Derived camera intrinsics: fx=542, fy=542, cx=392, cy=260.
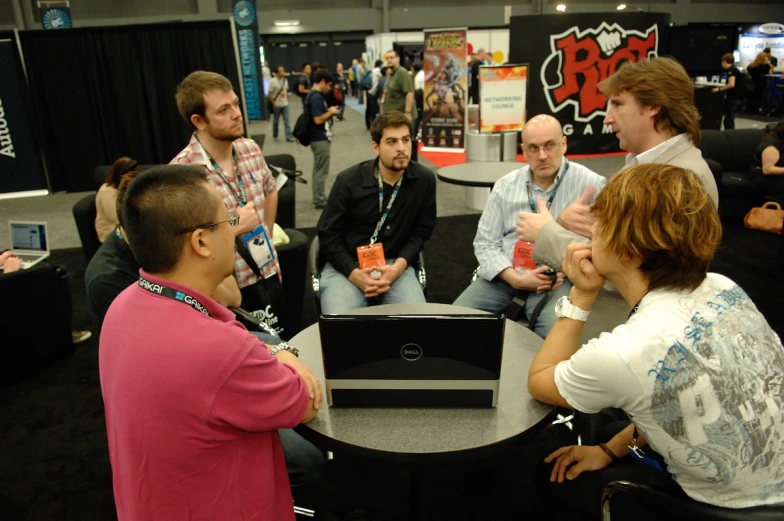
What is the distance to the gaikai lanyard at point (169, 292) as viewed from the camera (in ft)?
3.79

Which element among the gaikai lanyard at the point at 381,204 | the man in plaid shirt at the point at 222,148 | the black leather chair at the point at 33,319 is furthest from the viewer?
the black leather chair at the point at 33,319

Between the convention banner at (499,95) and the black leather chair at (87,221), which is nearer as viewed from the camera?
the black leather chair at (87,221)

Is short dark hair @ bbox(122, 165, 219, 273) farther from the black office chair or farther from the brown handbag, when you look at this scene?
the brown handbag

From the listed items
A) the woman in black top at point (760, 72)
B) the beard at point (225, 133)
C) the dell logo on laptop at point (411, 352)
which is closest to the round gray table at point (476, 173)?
the beard at point (225, 133)

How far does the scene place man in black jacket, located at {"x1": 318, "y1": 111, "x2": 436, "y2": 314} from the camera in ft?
8.71

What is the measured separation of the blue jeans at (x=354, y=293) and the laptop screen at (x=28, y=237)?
186 cm

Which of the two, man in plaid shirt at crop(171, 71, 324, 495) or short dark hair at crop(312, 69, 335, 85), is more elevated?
short dark hair at crop(312, 69, 335, 85)

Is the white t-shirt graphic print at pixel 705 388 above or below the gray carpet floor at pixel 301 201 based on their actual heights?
above

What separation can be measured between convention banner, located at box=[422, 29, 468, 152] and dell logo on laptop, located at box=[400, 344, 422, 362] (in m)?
8.28

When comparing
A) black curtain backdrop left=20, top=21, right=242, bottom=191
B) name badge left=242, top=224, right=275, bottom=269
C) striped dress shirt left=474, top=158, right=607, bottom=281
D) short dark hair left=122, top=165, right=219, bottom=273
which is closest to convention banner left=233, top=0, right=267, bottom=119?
black curtain backdrop left=20, top=21, right=242, bottom=191

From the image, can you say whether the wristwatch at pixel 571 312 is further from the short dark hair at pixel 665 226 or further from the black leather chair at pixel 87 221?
the black leather chair at pixel 87 221

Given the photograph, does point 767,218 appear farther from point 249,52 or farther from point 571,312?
point 249,52

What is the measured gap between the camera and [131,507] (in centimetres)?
117

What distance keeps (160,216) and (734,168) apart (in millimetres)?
6169
